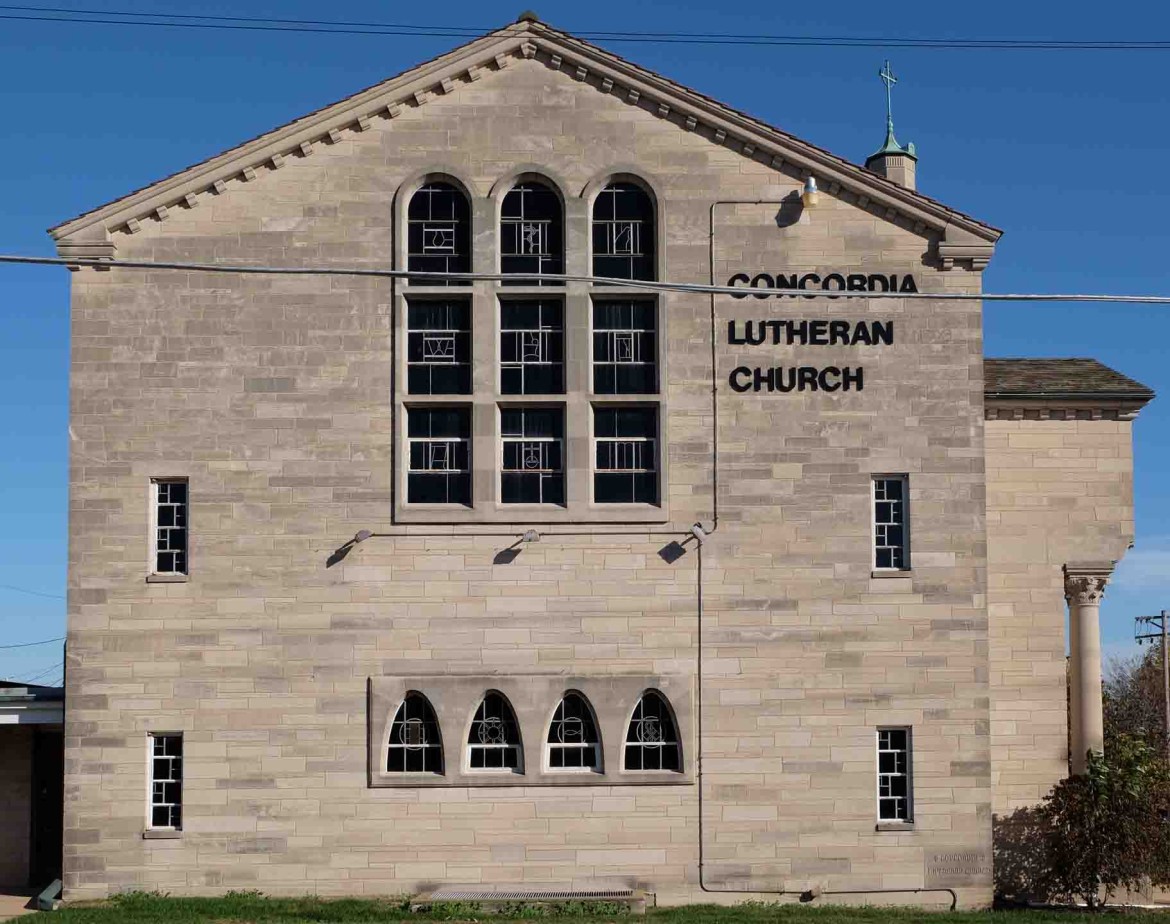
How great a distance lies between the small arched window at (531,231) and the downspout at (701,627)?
101 inches

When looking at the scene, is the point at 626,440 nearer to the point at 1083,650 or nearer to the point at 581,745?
the point at 581,745

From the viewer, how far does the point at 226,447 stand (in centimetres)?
2786

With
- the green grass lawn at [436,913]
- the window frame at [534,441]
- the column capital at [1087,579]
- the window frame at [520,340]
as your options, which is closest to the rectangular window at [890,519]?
the column capital at [1087,579]

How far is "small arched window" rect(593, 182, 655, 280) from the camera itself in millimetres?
28469

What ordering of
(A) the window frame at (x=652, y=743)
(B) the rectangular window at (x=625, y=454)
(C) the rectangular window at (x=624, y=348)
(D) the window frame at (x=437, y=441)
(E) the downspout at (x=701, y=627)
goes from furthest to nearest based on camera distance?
(C) the rectangular window at (x=624, y=348) → (B) the rectangular window at (x=625, y=454) → (D) the window frame at (x=437, y=441) → (A) the window frame at (x=652, y=743) → (E) the downspout at (x=701, y=627)

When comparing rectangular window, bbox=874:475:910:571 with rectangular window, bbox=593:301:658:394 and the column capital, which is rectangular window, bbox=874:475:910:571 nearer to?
the column capital

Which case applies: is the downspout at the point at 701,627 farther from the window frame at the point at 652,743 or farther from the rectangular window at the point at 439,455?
the rectangular window at the point at 439,455

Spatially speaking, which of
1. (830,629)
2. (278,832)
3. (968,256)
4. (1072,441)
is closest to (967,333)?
(968,256)

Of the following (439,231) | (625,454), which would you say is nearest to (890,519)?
(625,454)

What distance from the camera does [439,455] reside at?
2808 cm

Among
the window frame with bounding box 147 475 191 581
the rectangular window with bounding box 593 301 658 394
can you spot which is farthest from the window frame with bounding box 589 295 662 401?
the window frame with bounding box 147 475 191 581

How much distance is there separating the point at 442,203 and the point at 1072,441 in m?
11.7

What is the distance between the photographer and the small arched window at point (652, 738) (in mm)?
27594

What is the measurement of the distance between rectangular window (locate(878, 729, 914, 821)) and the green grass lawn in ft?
5.36
